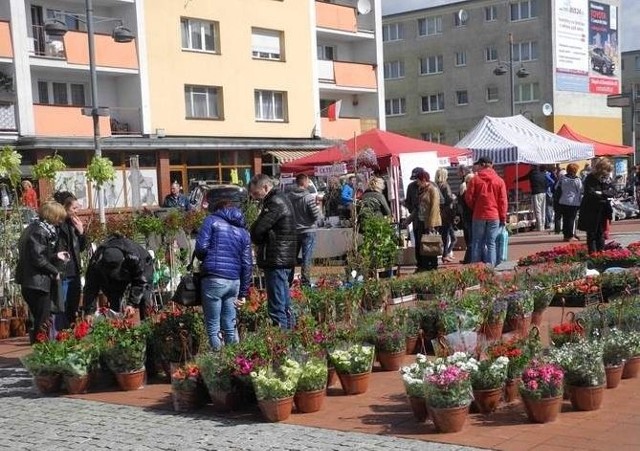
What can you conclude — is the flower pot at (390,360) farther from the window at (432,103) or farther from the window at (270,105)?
the window at (432,103)

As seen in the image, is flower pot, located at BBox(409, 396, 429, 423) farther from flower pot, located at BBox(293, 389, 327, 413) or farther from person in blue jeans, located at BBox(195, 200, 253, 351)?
person in blue jeans, located at BBox(195, 200, 253, 351)

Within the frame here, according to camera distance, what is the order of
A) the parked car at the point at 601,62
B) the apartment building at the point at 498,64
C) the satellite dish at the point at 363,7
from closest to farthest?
the satellite dish at the point at 363,7, the apartment building at the point at 498,64, the parked car at the point at 601,62

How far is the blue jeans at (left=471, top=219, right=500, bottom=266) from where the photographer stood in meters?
12.6

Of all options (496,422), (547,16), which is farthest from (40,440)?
(547,16)

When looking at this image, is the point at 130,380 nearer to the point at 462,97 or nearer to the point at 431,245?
the point at 431,245

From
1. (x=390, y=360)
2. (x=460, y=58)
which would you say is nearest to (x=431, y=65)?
(x=460, y=58)

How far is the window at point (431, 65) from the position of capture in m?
57.8

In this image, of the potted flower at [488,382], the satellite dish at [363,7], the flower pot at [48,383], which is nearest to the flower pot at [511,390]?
the potted flower at [488,382]

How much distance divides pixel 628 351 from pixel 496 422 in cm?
152

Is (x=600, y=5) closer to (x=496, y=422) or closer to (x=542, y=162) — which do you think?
(x=542, y=162)

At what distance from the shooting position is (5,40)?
1068 inches

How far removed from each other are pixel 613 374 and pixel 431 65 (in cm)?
5332

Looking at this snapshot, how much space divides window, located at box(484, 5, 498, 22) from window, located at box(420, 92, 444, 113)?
18.8 ft

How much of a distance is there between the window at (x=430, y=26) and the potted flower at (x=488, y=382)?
53.8m
